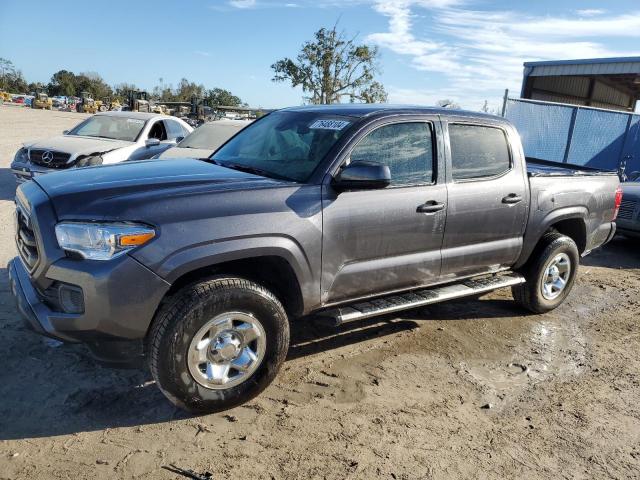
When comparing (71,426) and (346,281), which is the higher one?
(346,281)

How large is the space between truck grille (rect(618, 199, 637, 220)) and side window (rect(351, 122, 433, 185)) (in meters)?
5.70

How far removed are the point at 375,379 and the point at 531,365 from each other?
54.2 inches

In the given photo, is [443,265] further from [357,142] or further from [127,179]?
[127,179]

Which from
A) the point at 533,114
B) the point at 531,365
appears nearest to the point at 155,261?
the point at 531,365

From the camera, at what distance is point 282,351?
334 centimetres

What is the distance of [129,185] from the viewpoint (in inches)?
121

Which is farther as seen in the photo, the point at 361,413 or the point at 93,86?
the point at 93,86

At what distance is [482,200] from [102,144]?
694 centimetres

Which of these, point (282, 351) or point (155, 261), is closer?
point (155, 261)

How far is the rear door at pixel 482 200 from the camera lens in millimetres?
4145

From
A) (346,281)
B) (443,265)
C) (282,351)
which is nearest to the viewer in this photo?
(282,351)

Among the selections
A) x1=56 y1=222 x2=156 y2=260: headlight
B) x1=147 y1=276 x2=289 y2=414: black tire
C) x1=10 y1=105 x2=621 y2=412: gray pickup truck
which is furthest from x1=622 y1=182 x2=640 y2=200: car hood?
x1=56 y1=222 x2=156 y2=260: headlight

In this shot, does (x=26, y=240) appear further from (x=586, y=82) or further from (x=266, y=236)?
(x=586, y=82)

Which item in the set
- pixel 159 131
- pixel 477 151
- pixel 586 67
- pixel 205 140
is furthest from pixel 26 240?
pixel 586 67
